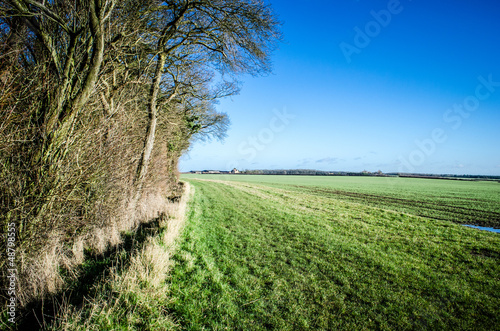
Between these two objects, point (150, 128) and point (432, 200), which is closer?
point (150, 128)

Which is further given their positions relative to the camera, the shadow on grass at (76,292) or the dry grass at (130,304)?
the shadow on grass at (76,292)

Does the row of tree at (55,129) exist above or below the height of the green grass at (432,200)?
above

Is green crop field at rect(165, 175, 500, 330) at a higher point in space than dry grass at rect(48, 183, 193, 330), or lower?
lower

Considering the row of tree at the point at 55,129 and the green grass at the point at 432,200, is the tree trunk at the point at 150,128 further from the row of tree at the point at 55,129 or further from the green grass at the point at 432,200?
the green grass at the point at 432,200

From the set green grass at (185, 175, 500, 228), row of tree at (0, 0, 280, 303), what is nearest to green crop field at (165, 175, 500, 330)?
row of tree at (0, 0, 280, 303)

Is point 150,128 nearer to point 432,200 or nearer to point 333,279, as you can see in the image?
point 333,279

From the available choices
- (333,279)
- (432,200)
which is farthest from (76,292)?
(432,200)

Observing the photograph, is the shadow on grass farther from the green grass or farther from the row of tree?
the green grass

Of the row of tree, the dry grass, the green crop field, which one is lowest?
the green crop field

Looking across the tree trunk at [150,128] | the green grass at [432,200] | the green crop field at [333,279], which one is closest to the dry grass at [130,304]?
the green crop field at [333,279]

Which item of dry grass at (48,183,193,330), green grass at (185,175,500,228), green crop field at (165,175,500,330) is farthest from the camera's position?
green grass at (185,175,500,228)

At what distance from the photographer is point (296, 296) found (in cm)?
406

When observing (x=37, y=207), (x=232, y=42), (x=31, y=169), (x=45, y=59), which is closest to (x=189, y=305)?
(x=37, y=207)

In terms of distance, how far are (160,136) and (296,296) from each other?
10.6 m
